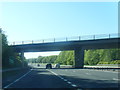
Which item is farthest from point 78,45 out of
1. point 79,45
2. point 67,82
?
point 67,82

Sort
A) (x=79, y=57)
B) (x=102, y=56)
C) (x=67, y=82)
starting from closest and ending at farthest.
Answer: (x=67, y=82) → (x=79, y=57) → (x=102, y=56)

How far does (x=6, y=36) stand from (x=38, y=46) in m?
10.6

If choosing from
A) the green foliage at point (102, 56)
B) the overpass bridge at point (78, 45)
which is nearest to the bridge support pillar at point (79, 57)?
the overpass bridge at point (78, 45)

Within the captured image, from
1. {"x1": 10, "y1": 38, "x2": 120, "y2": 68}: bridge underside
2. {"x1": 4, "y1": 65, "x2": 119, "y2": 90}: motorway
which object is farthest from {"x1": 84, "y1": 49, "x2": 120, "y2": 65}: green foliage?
{"x1": 4, "y1": 65, "x2": 119, "y2": 90}: motorway

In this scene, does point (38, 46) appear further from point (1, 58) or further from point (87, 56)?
point (87, 56)

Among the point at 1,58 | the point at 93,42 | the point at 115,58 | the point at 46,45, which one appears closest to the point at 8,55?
the point at 1,58

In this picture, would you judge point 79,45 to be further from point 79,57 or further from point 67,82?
point 67,82

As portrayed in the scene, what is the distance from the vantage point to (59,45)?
77375 millimetres

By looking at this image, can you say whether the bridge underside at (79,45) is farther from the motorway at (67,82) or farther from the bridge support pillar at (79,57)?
the motorway at (67,82)

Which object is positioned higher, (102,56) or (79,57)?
(79,57)

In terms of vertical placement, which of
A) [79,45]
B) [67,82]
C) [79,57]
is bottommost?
[67,82]

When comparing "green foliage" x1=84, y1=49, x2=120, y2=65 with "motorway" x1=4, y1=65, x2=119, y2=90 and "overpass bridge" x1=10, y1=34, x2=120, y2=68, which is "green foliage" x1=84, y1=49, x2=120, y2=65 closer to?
"overpass bridge" x1=10, y1=34, x2=120, y2=68

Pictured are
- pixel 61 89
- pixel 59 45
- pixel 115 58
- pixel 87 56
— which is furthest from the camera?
pixel 87 56

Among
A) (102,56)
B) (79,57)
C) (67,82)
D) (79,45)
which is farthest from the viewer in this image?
(102,56)
